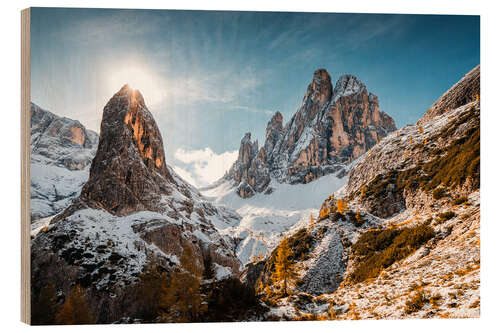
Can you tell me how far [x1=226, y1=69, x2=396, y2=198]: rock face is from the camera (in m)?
140

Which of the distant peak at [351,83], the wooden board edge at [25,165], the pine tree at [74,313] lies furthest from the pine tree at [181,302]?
the distant peak at [351,83]

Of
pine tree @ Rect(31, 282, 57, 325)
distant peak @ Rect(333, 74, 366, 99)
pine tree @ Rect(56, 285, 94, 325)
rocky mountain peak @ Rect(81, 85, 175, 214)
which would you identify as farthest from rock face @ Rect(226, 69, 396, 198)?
pine tree @ Rect(31, 282, 57, 325)

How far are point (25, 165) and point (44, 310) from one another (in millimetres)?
5787

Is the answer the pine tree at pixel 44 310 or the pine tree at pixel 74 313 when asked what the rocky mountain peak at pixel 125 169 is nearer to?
the pine tree at pixel 74 313

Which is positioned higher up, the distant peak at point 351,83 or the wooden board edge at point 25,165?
the distant peak at point 351,83

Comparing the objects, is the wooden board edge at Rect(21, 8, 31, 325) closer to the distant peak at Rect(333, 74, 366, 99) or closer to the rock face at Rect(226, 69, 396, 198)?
the distant peak at Rect(333, 74, 366, 99)

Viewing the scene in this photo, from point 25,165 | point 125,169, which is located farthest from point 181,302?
point 125,169

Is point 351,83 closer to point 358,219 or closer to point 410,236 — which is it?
point 358,219

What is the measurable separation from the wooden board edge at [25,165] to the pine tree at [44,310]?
0.83ft

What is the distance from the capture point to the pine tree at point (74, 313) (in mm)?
9555

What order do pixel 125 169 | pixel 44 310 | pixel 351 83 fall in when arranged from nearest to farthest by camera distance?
pixel 44 310 < pixel 351 83 < pixel 125 169

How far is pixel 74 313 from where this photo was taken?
990 centimetres

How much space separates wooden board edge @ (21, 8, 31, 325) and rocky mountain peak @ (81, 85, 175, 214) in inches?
1091
